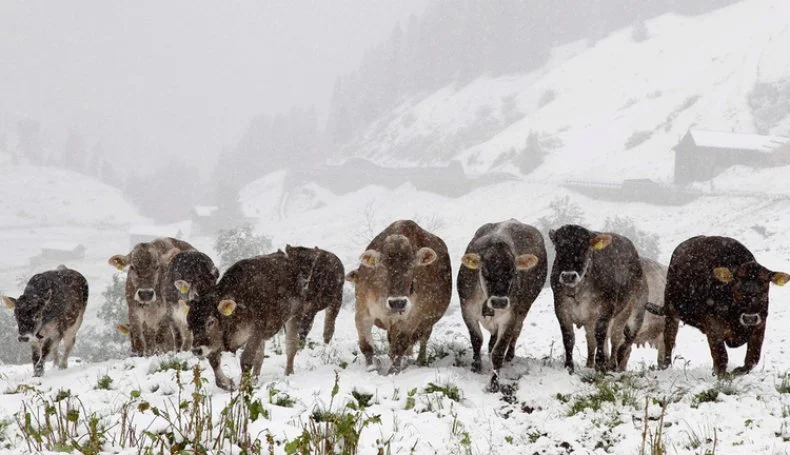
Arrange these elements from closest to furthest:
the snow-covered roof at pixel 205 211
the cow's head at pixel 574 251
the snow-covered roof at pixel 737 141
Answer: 1. the cow's head at pixel 574 251
2. the snow-covered roof at pixel 737 141
3. the snow-covered roof at pixel 205 211

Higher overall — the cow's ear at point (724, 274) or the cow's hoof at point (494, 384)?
the cow's ear at point (724, 274)

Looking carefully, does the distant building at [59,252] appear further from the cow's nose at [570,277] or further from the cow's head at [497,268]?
the cow's nose at [570,277]

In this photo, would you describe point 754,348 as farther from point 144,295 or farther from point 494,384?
point 144,295

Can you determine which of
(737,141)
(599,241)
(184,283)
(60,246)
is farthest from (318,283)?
(60,246)

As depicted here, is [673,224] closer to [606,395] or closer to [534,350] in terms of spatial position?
[534,350]

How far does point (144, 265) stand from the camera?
375 inches

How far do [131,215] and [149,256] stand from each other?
129 metres

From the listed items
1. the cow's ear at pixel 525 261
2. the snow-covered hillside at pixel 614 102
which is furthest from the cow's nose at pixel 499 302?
the snow-covered hillside at pixel 614 102

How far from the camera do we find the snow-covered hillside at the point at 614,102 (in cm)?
7219

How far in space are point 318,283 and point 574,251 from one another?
13.5 feet

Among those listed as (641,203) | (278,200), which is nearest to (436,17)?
(278,200)

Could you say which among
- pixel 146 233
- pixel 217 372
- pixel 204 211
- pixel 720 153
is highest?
pixel 720 153

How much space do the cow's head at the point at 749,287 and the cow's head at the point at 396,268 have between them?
3512mm

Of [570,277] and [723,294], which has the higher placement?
[570,277]
